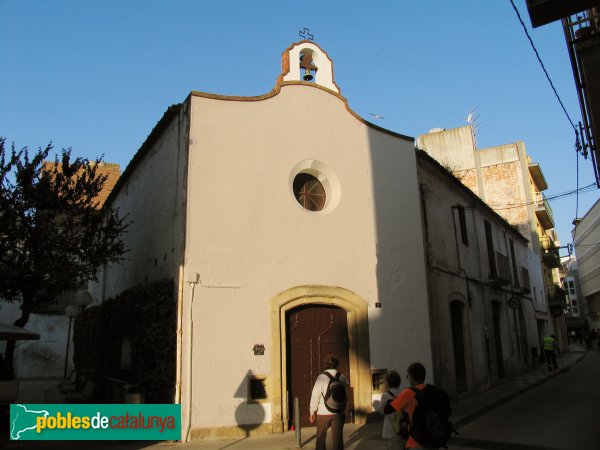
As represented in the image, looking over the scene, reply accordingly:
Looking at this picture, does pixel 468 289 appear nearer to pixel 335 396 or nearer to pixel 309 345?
pixel 309 345

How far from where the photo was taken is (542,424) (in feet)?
30.7

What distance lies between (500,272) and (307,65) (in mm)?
11444

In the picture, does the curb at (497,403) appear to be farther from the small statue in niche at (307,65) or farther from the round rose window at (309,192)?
the small statue in niche at (307,65)

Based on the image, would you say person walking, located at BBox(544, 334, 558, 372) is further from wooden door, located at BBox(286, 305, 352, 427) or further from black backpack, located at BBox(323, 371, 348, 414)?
black backpack, located at BBox(323, 371, 348, 414)

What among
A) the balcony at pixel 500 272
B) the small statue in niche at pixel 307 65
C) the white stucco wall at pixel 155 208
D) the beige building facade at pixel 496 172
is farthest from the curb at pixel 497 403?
the beige building facade at pixel 496 172

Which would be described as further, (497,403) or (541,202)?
(541,202)

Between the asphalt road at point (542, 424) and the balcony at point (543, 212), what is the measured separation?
60.5 feet

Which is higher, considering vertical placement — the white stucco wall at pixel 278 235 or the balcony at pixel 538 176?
the balcony at pixel 538 176

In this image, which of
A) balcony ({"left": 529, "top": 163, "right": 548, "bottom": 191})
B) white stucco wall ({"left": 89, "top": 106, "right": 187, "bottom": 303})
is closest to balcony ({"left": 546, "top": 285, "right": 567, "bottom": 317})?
balcony ({"left": 529, "top": 163, "right": 548, "bottom": 191})

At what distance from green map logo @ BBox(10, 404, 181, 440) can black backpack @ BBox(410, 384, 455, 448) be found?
16.9 feet

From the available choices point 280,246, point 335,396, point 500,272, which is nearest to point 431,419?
point 335,396

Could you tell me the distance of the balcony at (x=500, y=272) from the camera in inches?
696

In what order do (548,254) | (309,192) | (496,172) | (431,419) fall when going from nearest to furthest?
(431,419)
(309,192)
(496,172)
(548,254)

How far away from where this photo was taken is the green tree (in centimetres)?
1111
